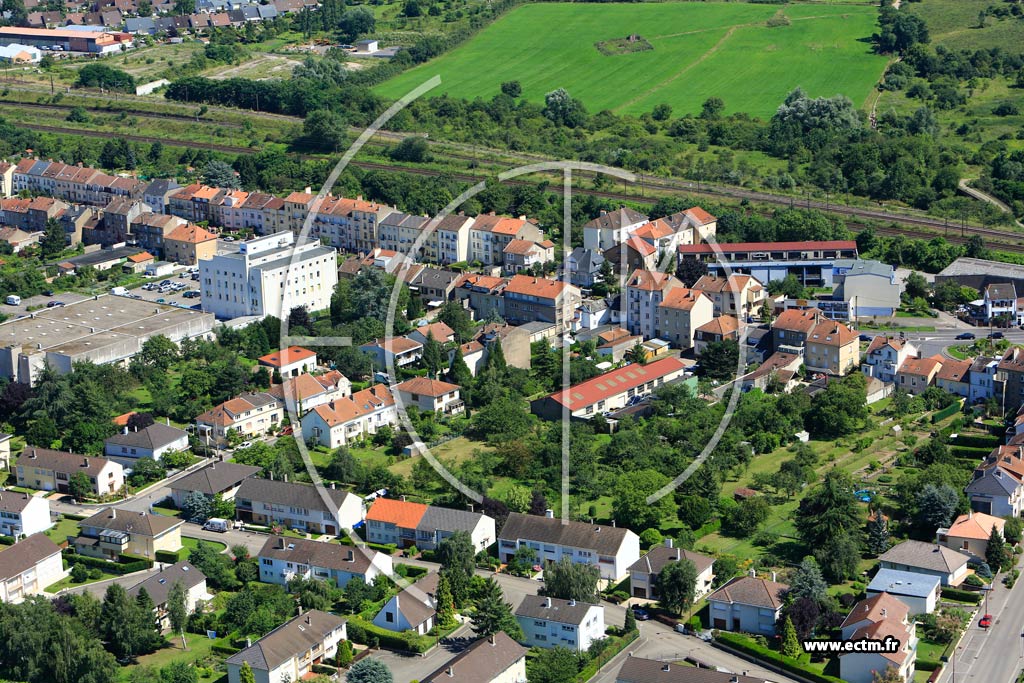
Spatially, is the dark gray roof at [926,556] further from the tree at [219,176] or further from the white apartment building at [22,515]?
the tree at [219,176]

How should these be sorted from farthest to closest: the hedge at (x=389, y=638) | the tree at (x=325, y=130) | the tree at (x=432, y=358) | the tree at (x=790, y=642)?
the tree at (x=325, y=130) < the tree at (x=432, y=358) < the hedge at (x=389, y=638) < the tree at (x=790, y=642)

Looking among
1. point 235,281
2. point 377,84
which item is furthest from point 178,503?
point 377,84

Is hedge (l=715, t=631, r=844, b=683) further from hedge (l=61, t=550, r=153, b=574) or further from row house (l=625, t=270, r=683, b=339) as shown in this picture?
row house (l=625, t=270, r=683, b=339)

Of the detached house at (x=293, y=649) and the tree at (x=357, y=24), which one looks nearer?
the detached house at (x=293, y=649)

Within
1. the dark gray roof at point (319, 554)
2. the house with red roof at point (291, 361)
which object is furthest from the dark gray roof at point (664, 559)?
the house with red roof at point (291, 361)

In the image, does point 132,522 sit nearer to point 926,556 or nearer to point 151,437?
point 151,437

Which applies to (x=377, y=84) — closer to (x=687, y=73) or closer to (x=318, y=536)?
(x=687, y=73)

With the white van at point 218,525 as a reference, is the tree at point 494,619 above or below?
above
